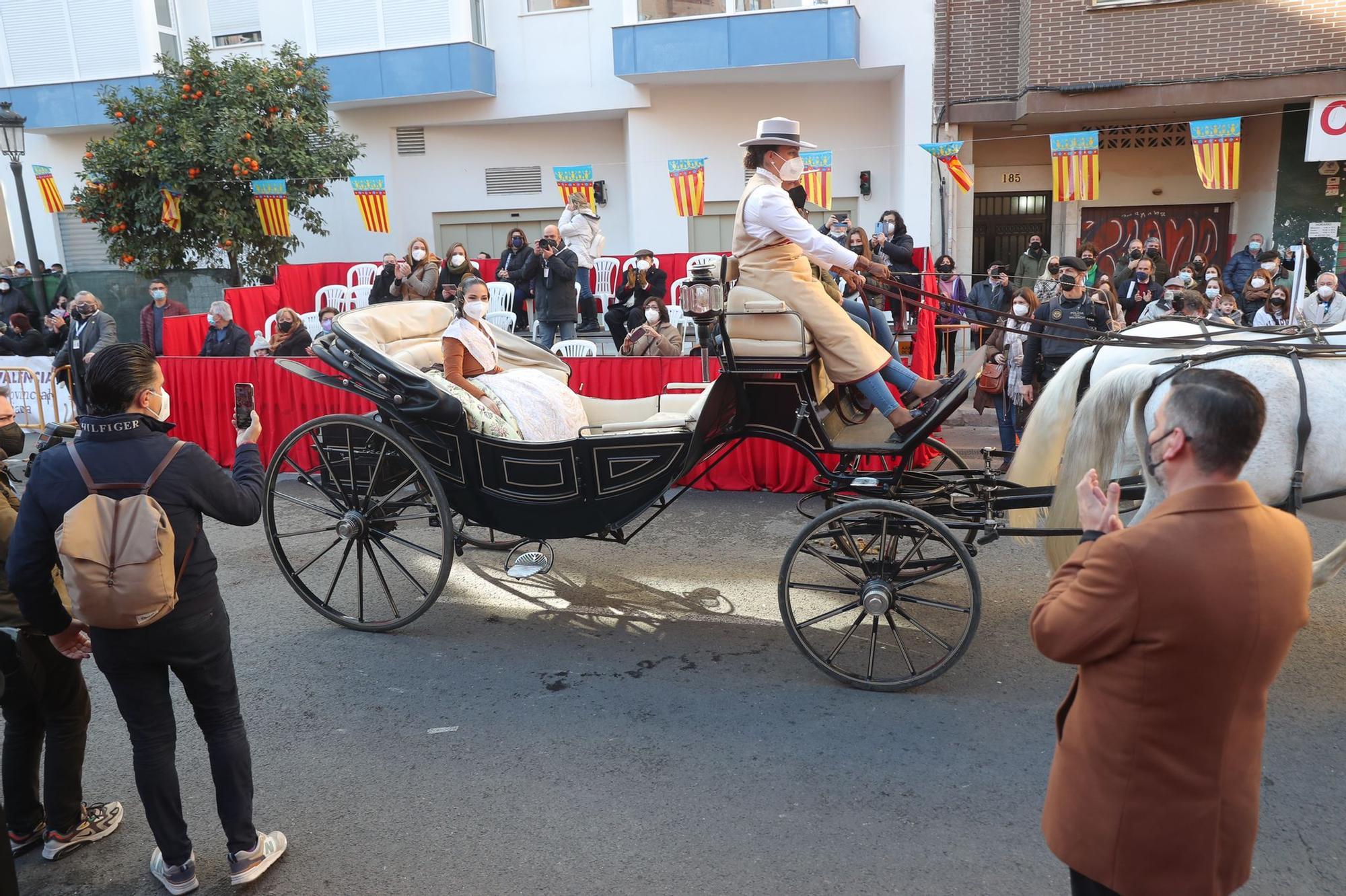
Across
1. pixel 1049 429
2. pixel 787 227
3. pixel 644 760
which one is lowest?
pixel 644 760

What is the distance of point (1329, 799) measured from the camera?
136 inches

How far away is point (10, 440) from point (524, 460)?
2.22 m

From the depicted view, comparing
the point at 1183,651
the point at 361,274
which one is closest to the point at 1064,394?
the point at 1183,651

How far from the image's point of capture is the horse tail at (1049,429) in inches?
179

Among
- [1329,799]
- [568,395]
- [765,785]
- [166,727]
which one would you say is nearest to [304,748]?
[166,727]

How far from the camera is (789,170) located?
192 inches

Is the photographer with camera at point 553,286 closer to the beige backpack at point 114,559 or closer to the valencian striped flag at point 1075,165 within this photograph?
the valencian striped flag at point 1075,165

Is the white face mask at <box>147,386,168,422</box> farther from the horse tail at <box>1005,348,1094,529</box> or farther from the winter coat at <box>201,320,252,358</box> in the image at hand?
the winter coat at <box>201,320,252,358</box>

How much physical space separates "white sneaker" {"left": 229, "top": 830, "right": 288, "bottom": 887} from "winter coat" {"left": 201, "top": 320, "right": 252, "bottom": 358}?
8530 millimetres

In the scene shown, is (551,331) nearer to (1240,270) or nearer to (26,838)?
(26,838)

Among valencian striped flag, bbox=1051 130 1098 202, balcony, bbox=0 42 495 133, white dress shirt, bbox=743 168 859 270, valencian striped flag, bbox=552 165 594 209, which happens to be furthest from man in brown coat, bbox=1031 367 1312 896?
balcony, bbox=0 42 495 133

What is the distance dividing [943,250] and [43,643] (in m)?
14.3

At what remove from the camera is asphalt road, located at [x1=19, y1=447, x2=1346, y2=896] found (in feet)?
10.5

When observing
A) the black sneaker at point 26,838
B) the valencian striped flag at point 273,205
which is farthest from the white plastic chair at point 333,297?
the black sneaker at point 26,838
